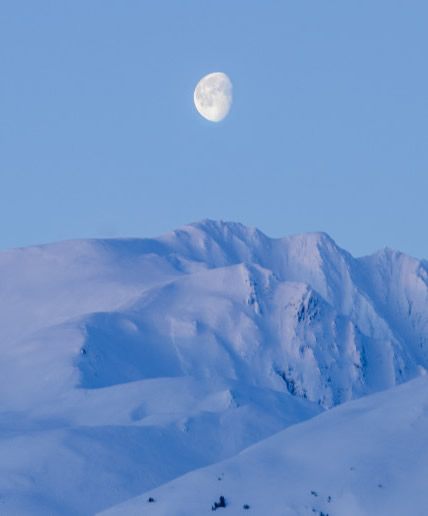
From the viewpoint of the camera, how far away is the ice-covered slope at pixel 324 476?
97.3 feet

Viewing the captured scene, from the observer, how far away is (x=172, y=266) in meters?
137

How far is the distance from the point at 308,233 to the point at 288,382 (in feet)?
225

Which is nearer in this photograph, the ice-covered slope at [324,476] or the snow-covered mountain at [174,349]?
the ice-covered slope at [324,476]

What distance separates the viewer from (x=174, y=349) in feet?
330

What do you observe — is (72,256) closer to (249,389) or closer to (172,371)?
(172,371)

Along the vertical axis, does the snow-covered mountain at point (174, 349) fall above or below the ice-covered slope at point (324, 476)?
below

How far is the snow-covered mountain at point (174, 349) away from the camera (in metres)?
52.1

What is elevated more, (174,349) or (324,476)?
(324,476)

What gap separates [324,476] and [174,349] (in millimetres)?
69574

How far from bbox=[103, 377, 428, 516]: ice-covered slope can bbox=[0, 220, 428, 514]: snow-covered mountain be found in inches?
555

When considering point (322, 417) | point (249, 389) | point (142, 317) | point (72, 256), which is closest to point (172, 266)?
point (72, 256)

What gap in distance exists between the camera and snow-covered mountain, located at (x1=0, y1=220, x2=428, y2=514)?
5206cm

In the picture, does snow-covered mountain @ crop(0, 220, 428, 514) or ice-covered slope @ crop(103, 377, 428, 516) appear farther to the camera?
snow-covered mountain @ crop(0, 220, 428, 514)

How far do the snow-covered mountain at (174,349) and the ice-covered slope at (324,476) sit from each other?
46.2 feet
